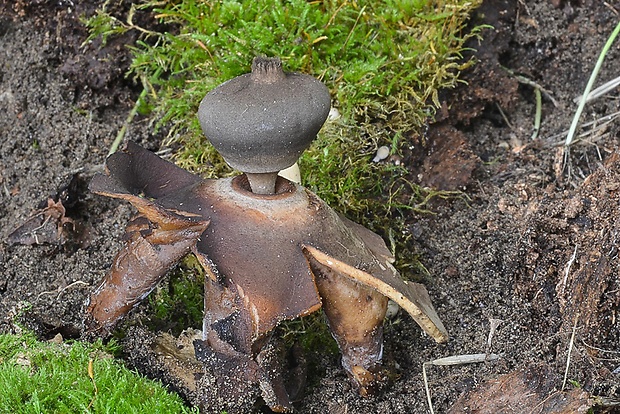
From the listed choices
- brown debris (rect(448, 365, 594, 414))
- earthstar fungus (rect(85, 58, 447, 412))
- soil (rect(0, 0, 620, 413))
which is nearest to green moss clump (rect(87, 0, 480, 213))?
soil (rect(0, 0, 620, 413))

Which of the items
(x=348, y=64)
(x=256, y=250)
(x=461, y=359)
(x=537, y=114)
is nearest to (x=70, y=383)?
(x=256, y=250)

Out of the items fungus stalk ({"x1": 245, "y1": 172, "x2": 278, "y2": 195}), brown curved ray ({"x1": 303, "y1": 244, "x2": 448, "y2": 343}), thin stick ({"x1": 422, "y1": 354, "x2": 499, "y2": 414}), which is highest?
fungus stalk ({"x1": 245, "y1": 172, "x2": 278, "y2": 195})

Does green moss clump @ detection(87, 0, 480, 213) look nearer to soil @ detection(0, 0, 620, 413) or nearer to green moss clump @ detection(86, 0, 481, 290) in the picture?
green moss clump @ detection(86, 0, 481, 290)

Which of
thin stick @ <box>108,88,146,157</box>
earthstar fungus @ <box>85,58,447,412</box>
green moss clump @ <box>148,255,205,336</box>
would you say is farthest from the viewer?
thin stick @ <box>108,88,146,157</box>

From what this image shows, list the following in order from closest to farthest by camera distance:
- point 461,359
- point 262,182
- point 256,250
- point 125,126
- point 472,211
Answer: point 256,250 → point 262,182 → point 461,359 → point 472,211 → point 125,126

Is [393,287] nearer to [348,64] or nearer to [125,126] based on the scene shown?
[348,64]

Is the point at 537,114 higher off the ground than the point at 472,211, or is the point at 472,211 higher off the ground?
the point at 537,114
